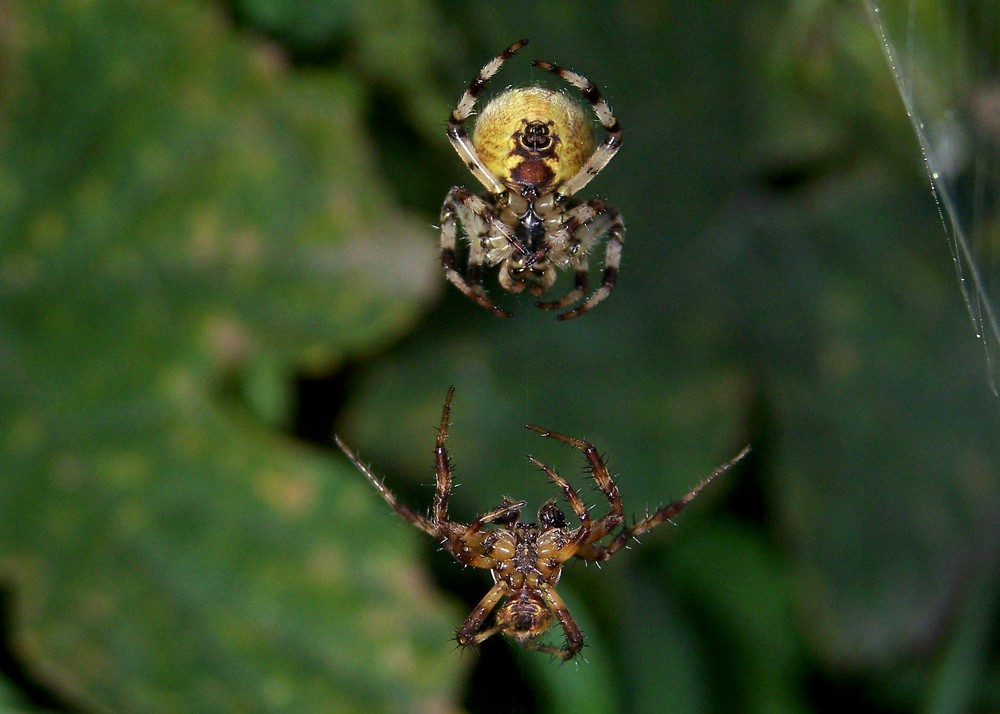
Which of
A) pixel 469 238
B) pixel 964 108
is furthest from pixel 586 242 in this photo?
pixel 964 108

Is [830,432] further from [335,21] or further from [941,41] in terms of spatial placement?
[335,21]

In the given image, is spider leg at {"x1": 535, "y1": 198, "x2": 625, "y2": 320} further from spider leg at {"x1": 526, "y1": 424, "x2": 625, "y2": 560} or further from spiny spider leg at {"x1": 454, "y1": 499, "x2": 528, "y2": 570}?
spiny spider leg at {"x1": 454, "y1": 499, "x2": 528, "y2": 570}

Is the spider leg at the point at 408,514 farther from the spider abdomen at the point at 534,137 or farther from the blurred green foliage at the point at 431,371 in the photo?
the spider abdomen at the point at 534,137

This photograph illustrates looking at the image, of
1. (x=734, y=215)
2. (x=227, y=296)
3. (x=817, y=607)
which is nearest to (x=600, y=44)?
(x=734, y=215)

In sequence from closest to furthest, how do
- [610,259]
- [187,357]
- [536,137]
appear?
1. [536,137]
2. [610,259]
3. [187,357]

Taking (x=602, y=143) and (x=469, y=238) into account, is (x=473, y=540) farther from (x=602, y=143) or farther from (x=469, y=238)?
(x=602, y=143)
